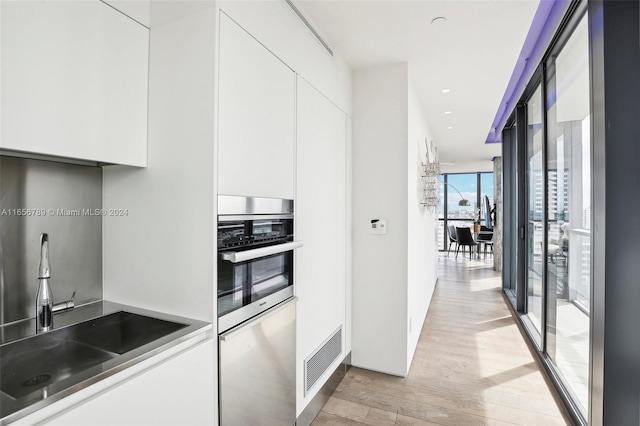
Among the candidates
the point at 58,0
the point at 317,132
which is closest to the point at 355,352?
the point at 317,132

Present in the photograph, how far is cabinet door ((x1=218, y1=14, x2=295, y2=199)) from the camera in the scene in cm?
139

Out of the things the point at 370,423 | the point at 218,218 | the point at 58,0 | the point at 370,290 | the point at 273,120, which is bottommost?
the point at 370,423

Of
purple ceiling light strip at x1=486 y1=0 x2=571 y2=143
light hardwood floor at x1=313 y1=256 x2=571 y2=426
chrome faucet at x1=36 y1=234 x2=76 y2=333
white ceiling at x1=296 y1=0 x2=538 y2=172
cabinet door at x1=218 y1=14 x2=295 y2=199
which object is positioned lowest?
light hardwood floor at x1=313 y1=256 x2=571 y2=426

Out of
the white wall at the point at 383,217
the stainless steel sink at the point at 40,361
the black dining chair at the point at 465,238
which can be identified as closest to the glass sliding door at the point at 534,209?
the white wall at the point at 383,217

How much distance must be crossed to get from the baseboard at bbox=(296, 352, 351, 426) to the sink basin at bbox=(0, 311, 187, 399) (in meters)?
1.10

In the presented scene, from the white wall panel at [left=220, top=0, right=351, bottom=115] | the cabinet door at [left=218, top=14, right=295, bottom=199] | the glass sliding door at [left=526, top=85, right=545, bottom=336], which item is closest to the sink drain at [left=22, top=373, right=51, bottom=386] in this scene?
the cabinet door at [left=218, top=14, right=295, bottom=199]

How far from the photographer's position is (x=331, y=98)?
245 centimetres

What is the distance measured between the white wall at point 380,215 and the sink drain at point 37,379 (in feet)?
6.93

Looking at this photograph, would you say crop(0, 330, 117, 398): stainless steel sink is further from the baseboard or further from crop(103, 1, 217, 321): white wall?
the baseboard

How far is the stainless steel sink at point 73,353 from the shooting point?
896 mm

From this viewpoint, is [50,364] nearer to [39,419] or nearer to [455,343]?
[39,419]

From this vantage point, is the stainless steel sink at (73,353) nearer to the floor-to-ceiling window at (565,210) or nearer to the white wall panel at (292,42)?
the white wall panel at (292,42)

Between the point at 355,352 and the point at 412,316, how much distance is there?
0.61 m

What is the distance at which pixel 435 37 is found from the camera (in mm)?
2316
